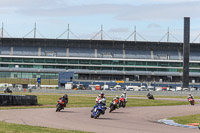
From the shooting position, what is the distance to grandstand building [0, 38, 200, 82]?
142875mm

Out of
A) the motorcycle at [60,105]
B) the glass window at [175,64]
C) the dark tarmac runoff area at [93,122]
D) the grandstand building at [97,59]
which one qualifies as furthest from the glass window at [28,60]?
the dark tarmac runoff area at [93,122]

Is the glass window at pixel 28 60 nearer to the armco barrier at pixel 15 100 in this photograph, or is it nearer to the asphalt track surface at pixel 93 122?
the armco barrier at pixel 15 100

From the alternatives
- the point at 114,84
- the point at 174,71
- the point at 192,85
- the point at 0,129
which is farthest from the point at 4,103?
the point at 174,71

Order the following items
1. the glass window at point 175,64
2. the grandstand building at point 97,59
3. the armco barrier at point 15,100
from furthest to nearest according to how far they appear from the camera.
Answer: the glass window at point 175,64
the grandstand building at point 97,59
the armco barrier at point 15,100

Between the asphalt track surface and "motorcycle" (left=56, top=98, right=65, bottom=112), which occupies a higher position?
"motorcycle" (left=56, top=98, right=65, bottom=112)

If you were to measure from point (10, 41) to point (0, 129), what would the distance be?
5144 inches

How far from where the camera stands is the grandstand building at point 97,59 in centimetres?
14288

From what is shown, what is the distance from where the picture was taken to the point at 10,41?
481 feet

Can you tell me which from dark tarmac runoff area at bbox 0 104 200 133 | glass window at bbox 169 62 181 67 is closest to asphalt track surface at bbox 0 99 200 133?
dark tarmac runoff area at bbox 0 104 200 133

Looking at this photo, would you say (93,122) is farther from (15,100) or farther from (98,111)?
(15,100)

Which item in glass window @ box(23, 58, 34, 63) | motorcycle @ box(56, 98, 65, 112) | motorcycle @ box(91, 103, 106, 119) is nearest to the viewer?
motorcycle @ box(91, 103, 106, 119)


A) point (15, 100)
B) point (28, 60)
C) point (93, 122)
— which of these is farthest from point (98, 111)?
point (28, 60)

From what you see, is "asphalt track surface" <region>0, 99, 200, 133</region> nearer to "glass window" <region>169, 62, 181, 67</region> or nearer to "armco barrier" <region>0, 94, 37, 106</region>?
"armco barrier" <region>0, 94, 37, 106</region>

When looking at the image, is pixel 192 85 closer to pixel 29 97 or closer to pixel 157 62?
pixel 157 62
